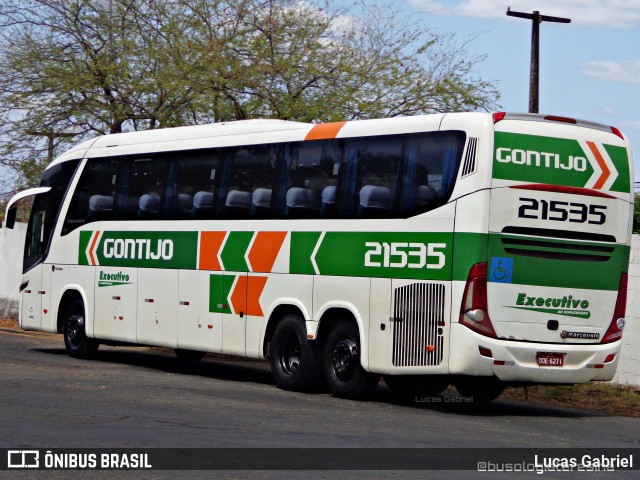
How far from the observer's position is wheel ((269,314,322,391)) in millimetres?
17484

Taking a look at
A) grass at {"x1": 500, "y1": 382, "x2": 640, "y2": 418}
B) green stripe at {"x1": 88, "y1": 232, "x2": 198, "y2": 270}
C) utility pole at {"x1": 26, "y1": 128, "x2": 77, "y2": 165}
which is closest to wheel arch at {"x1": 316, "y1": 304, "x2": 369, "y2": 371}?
green stripe at {"x1": 88, "y1": 232, "x2": 198, "y2": 270}

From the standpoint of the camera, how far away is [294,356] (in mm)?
17984

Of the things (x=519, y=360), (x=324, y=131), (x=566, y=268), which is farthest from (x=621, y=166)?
(x=324, y=131)

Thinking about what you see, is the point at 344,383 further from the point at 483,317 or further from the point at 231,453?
the point at 231,453

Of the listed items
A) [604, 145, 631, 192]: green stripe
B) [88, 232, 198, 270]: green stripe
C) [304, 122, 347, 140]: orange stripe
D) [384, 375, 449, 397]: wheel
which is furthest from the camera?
[88, 232, 198, 270]: green stripe

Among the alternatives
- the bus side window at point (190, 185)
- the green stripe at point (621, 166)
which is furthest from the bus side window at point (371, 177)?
the bus side window at point (190, 185)

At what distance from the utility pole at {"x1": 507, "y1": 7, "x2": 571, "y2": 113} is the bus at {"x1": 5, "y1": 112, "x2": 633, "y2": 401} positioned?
1455cm

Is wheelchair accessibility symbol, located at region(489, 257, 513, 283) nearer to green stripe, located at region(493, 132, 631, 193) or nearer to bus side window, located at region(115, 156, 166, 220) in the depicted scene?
green stripe, located at region(493, 132, 631, 193)

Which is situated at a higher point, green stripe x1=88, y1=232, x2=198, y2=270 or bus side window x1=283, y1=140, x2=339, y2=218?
bus side window x1=283, y1=140, x2=339, y2=218

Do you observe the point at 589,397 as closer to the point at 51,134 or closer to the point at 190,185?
the point at 190,185

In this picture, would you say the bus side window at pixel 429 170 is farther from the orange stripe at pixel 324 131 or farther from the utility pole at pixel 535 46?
the utility pole at pixel 535 46

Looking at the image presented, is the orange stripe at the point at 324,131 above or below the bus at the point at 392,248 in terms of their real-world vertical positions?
above

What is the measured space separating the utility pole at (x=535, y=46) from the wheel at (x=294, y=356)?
16463 millimetres

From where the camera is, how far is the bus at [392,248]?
50.5ft
